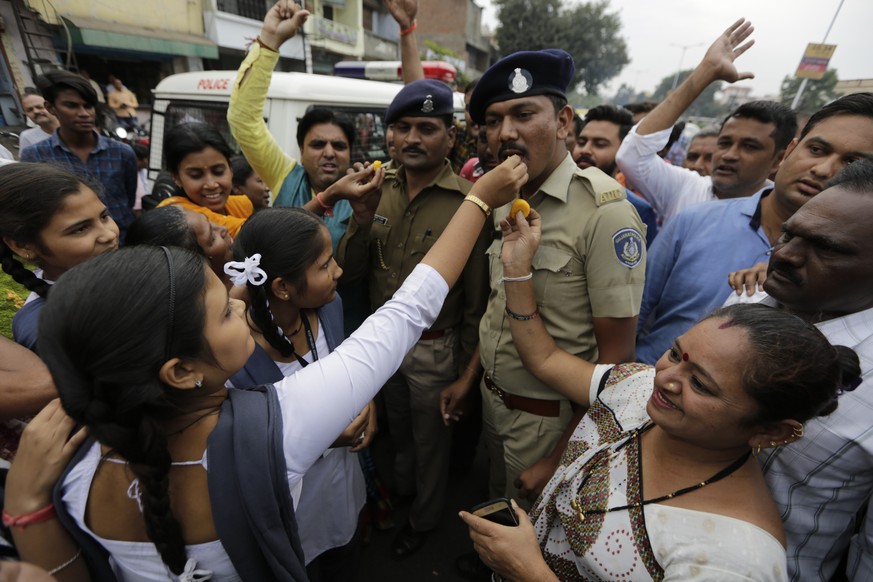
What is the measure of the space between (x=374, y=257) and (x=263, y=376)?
113cm

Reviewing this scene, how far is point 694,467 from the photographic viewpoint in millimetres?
1021

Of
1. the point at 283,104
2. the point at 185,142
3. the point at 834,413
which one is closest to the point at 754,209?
the point at 834,413

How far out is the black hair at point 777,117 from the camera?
2363 millimetres

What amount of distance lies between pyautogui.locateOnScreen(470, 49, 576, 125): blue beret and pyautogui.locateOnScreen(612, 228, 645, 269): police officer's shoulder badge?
0.66 m

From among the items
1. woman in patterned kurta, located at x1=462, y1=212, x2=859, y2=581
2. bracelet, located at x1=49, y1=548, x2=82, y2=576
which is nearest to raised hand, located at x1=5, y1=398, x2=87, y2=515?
bracelet, located at x1=49, y1=548, x2=82, y2=576

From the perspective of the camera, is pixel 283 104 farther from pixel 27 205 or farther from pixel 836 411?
pixel 836 411

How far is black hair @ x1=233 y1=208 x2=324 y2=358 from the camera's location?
4.59ft

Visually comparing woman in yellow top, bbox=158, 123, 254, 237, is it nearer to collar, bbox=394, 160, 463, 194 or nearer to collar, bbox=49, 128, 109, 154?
collar, bbox=394, 160, 463, 194

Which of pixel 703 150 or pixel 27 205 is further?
pixel 703 150

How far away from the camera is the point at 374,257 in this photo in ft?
7.86

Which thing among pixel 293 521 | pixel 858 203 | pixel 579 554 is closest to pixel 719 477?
pixel 579 554

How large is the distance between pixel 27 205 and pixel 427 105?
169 cm

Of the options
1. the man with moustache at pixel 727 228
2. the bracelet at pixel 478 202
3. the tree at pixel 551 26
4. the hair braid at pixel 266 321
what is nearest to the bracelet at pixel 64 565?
the hair braid at pixel 266 321

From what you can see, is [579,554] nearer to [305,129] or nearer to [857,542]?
[857,542]
